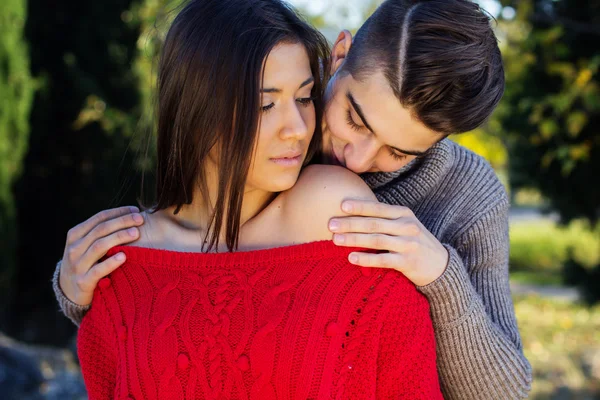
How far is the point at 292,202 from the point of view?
6.30ft

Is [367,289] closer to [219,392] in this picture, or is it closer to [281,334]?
[281,334]

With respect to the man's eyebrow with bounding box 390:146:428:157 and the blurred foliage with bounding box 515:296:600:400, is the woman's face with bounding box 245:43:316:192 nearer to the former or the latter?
the man's eyebrow with bounding box 390:146:428:157

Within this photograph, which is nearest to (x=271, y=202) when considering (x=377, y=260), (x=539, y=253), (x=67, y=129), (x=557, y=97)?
(x=377, y=260)

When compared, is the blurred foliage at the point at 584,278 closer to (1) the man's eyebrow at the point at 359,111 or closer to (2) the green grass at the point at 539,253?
(1) the man's eyebrow at the point at 359,111

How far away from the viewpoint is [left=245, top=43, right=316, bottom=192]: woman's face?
1.86m

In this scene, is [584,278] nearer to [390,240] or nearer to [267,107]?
[390,240]

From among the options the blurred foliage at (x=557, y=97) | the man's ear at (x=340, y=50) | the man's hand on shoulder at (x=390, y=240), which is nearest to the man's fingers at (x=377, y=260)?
the man's hand on shoulder at (x=390, y=240)

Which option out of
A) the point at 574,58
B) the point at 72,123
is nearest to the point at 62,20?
the point at 72,123

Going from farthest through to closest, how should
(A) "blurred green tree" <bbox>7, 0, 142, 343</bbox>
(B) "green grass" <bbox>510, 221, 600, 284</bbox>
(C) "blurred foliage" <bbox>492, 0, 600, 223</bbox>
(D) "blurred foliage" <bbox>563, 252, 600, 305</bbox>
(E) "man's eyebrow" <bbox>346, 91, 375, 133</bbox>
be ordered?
1. (B) "green grass" <bbox>510, 221, 600, 284</bbox>
2. (D) "blurred foliage" <bbox>563, 252, 600, 305</bbox>
3. (A) "blurred green tree" <bbox>7, 0, 142, 343</bbox>
4. (C) "blurred foliage" <bbox>492, 0, 600, 223</bbox>
5. (E) "man's eyebrow" <bbox>346, 91, 375, 133</bbox>

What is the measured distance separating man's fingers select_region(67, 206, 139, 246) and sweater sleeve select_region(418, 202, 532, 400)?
3.15 ft

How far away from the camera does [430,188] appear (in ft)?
6.99

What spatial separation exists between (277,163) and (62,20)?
4.69 meters

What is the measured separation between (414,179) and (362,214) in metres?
0.39

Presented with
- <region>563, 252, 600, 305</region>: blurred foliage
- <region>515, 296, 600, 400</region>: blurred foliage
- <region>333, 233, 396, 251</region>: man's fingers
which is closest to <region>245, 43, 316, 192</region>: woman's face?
<region>333, 233, 396, 251</region>: man's fingers
